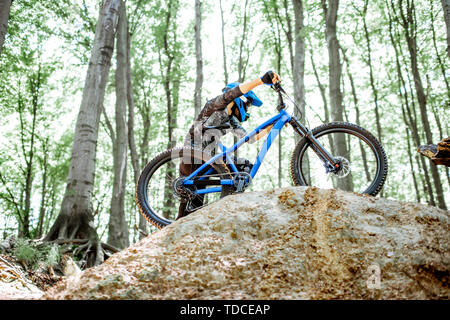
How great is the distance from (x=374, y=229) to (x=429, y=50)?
1509cm

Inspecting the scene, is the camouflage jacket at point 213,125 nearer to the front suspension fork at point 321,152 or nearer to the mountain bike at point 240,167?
the mountain bike at point 240,167

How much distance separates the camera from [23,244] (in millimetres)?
4320

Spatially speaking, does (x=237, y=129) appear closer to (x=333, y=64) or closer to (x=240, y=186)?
(x=240, y=186)

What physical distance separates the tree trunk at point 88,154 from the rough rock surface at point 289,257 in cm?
360

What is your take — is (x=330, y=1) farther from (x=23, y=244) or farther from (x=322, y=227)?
(x=23, y=244)

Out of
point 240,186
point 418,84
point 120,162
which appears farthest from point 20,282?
point 418,84

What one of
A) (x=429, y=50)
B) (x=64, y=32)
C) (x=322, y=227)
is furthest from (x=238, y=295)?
(x=429, y=50)

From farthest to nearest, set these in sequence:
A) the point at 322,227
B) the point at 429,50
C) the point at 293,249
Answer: the point at 429,50, the point at 322,227, the point at 293,249

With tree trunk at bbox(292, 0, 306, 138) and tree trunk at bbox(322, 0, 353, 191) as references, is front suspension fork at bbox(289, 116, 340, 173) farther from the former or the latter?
tree trunk at bbox(292, 0, 306, 138)

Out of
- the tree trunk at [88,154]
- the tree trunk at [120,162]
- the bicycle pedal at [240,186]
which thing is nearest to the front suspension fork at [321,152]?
the bicycle pedal at [240,186]

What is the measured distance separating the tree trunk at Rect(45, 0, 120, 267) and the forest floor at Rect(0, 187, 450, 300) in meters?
3.38

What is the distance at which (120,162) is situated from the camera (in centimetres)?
980

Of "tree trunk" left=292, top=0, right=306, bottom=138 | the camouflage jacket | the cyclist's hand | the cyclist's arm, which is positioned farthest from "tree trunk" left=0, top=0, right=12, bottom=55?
"tree trunk" left=292, top=0, right=306, bottom=138

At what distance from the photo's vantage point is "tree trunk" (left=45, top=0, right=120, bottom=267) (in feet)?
17.5
